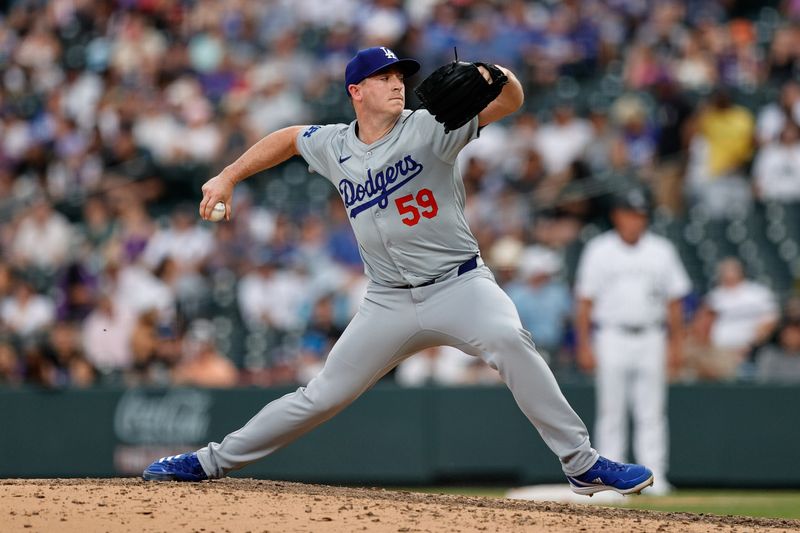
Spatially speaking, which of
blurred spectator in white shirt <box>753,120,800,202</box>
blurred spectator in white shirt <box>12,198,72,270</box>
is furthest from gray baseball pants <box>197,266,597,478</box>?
blurred spectator in white shirt <box>12,198,72,270</box>

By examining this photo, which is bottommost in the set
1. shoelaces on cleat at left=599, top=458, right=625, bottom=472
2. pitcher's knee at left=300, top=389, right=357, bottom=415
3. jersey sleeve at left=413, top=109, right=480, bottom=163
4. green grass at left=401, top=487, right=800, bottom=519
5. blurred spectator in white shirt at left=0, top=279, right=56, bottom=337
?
green grass at left=401, top=487, right=800, bottom=519

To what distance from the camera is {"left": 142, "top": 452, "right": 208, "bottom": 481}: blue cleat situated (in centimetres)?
633

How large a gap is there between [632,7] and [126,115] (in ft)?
19.4

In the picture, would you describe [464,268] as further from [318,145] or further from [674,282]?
[674,282]

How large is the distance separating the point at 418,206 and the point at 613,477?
1.47 m

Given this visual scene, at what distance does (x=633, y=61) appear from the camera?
1412 centimetres

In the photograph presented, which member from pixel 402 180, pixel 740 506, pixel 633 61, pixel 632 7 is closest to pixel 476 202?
pixel 633 61

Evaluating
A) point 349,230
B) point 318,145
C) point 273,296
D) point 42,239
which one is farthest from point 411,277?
point 42,239

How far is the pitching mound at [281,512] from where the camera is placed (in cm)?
540

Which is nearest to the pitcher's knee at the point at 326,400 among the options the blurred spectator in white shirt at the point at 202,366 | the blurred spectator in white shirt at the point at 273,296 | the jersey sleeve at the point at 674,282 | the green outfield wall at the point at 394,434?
the jersey sleeve at the point at 674,282

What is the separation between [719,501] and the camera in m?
9.67

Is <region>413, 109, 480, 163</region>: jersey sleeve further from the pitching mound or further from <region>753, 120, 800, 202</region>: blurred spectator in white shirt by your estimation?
<region>753, 120, 800, 202</region>: blurred spectator in white shirt

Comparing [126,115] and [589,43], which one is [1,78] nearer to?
[126,115]

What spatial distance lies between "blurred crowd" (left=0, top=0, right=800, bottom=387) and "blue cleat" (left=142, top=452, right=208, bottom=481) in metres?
5.20
